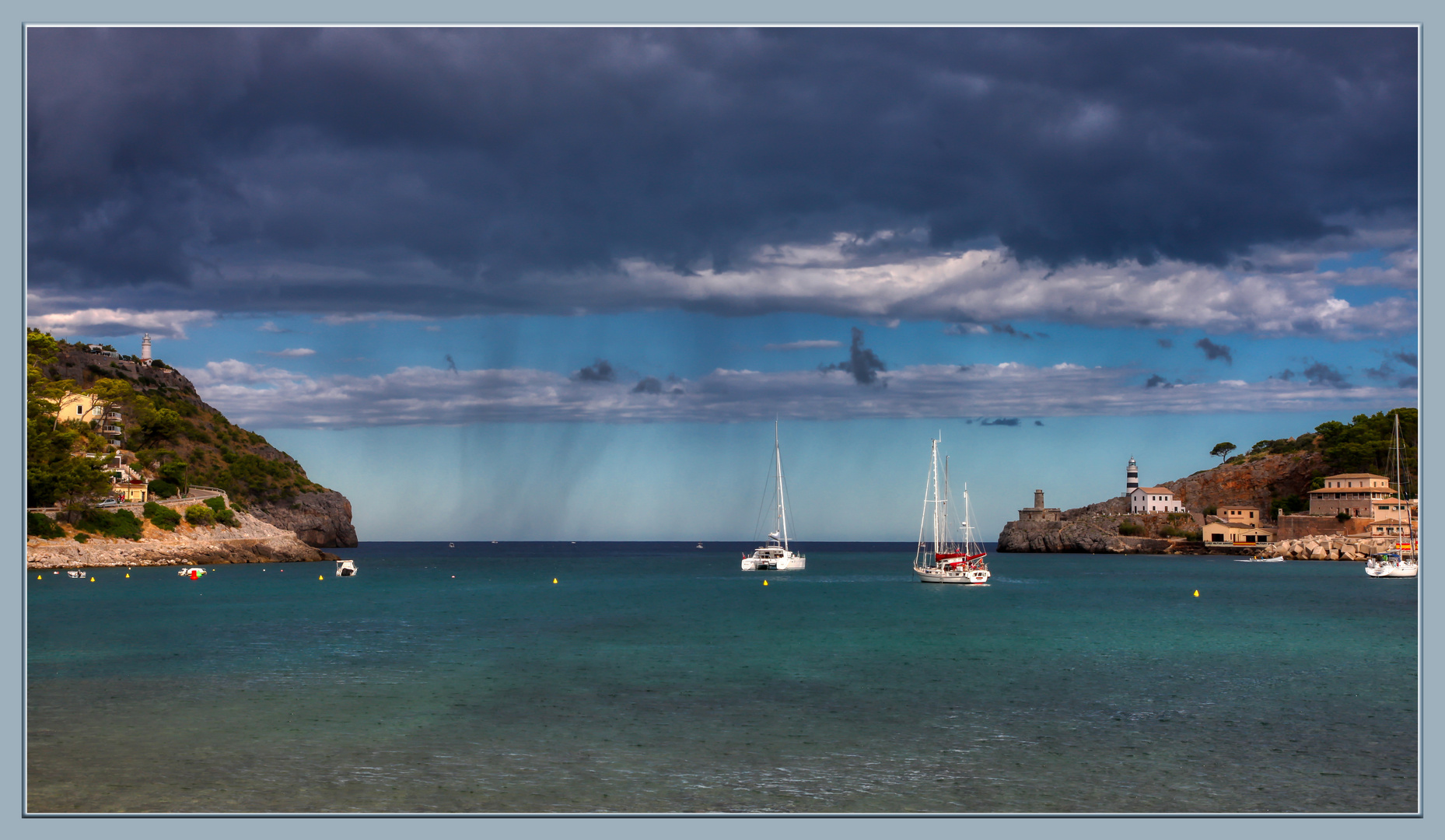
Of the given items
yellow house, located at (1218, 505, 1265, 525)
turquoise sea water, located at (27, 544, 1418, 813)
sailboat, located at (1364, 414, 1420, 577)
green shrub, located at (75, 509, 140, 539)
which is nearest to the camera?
turquoise sea water, located at (27, 544, 1418, 813)

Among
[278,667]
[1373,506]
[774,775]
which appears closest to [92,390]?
[278,667]

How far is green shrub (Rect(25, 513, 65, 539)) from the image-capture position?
198ft

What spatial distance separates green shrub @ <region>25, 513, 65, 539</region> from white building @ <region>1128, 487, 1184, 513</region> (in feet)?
400

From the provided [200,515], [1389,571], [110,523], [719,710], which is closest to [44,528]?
[110,523]

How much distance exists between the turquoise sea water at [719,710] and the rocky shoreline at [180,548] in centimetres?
2416

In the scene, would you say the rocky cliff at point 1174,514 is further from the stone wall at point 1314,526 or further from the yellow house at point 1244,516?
the stone wall at point 1314,526

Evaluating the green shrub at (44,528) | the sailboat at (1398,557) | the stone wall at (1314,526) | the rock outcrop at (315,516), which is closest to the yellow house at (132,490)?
the green shrub at (44,528)

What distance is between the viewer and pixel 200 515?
7844cm

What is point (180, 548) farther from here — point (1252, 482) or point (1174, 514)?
point (1252, 482)

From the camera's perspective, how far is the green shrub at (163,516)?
2859 inches

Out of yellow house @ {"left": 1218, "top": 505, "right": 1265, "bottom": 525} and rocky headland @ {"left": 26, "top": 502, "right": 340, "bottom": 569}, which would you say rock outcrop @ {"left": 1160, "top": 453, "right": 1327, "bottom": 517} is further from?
rocky headland @ {"left": 26, "top": 502, "right": 340, "bottom": 569}

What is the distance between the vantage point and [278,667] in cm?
2403

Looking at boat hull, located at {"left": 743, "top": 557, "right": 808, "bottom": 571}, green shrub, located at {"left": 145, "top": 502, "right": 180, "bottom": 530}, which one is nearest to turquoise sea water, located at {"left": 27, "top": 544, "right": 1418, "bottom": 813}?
green shrub, located at {"left": 145, "top": 502, "right": 180, "bottom": 530}

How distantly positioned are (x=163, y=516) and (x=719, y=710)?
228 ft
